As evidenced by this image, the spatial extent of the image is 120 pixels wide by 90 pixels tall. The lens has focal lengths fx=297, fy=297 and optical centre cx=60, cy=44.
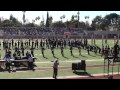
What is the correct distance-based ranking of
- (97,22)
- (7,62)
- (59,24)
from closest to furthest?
(7,62) → (59,24) → (97,22)

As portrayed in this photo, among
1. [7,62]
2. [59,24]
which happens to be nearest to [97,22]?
[59,24]

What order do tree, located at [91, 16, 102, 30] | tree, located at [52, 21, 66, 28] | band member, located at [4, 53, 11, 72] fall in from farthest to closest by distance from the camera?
tree, located at [91, 16, 102, 30] < tree, located at [52, 21, 66, 28] < band member, located at [4, 53, 11, 72]

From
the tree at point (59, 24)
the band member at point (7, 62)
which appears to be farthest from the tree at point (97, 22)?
the band member at point (7, 62)

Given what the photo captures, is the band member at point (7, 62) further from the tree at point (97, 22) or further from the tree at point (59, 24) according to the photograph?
the tree at point (97, 22)

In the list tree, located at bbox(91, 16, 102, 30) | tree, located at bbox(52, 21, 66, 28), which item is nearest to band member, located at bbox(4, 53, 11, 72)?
tree, located at bbox(52, 21, 66, 28)

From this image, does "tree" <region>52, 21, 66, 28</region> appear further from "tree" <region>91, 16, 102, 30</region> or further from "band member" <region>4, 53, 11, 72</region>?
"band member" <region>4, 53, 11, 72</region>

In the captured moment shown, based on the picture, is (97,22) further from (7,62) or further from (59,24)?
(7,62)

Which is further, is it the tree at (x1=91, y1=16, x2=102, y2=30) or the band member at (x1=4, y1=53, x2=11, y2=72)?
the tree at (x1=91, y1=16, x2=102, y2=30)
